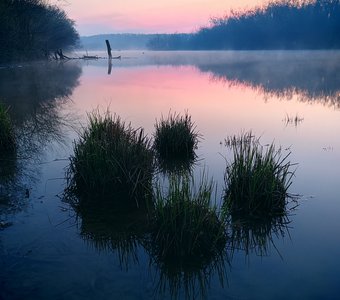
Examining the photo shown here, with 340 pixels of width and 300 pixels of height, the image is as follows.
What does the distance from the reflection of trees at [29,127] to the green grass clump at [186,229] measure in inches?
126

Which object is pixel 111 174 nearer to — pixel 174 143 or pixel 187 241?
pixel 187 241

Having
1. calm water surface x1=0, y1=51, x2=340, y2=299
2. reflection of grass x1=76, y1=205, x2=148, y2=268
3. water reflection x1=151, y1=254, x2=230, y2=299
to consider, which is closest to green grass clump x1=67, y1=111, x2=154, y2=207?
reflection of grass x1=76, y1=205, x2=148, y2=268

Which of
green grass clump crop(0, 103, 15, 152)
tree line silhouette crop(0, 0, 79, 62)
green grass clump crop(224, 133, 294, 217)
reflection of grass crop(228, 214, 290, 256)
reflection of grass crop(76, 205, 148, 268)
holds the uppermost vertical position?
tree line silhouette crop(0, 0, 79, 62)

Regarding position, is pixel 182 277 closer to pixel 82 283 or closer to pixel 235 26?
pixel 82 283

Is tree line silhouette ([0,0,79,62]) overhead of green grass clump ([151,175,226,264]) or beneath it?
overhead

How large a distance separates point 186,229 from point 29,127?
10746mm

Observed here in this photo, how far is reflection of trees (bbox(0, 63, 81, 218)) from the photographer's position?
8.16 m

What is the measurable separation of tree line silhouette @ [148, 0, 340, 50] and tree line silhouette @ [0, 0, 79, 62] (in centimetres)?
8934

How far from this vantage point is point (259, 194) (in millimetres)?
6812

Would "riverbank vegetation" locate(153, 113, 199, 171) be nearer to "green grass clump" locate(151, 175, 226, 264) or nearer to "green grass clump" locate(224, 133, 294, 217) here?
"green grass clump" locate(224, 133, 294, 217)

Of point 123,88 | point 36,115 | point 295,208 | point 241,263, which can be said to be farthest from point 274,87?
point 241,263

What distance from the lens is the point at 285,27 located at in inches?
5448

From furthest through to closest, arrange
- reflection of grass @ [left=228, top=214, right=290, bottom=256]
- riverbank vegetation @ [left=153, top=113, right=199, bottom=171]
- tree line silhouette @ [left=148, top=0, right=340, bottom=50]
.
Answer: tree line silhouette @ [left=148, top=0, right=340, bottom=50], riverbank vegetation @ [left=153, top=113, right=199, bottom=171], reflection of grass @ [left=228, top=214, right=290, bottom=256]

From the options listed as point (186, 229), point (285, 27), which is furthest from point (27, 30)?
point (285, 27)
